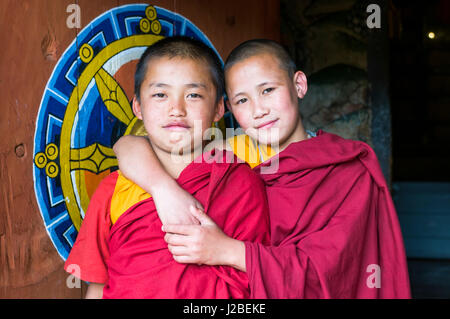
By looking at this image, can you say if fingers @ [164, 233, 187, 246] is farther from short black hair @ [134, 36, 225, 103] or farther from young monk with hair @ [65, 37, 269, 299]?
short black hair @ [134, 36, 225, 103]

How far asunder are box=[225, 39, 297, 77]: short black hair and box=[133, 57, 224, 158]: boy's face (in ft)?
0.64

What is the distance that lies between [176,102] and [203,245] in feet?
1.30

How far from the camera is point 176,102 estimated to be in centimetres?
129

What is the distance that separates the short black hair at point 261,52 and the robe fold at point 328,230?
264 mm

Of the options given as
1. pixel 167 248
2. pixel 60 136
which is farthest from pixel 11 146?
pixel 167 248

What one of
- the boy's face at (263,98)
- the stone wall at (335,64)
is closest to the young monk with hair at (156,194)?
the boy's face at (263,98)

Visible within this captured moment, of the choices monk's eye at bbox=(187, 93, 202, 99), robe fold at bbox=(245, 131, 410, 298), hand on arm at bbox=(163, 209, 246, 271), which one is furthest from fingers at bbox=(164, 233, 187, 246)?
monk's eye at bbox=(187, 93, 202, 99)

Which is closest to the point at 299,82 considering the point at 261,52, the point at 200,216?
the point at 261,52

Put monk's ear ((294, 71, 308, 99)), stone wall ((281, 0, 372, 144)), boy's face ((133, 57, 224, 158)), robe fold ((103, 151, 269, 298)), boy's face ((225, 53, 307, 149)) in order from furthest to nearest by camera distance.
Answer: stone wall ((281, 0, 372, 144))
monk's ear ((294, 71, 308, 99))
boy's face ((225, 53, 307, 149))
boy's face ((133, 57, 224, 158))
robe fold ((103, 151, 269, 298))

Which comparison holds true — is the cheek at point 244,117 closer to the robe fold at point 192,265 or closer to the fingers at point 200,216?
the robe fold at point 192,265

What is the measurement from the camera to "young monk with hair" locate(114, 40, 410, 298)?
1197mm

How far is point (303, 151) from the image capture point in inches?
55.9

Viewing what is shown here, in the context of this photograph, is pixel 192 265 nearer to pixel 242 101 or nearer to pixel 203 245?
pixel 203 245

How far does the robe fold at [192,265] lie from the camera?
1152 millimetres
